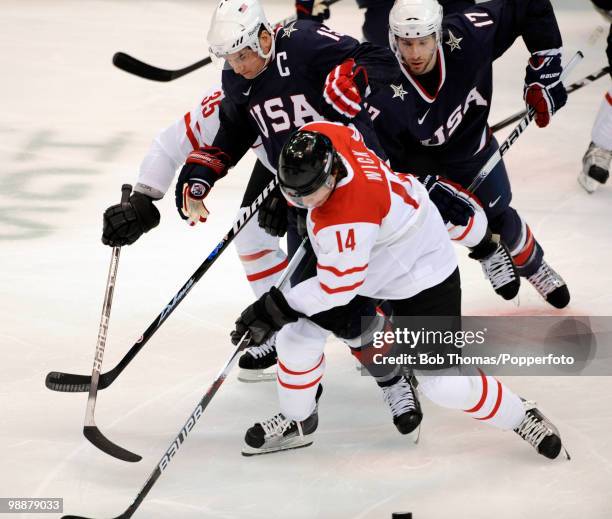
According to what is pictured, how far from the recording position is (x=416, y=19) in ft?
10.3

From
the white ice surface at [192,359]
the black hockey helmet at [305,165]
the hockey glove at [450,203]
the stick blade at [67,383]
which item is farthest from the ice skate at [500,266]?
the stick blade at [67,383]

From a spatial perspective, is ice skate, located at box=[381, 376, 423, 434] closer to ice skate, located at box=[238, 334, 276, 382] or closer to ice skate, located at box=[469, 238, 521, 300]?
ice skate, located at box=[238, 334, 276, 382]

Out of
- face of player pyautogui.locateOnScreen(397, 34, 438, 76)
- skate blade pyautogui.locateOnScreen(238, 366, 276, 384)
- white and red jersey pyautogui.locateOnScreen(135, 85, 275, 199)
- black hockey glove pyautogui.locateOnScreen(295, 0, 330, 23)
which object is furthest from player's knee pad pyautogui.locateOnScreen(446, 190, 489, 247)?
black hockey glove pyautogui.locateOnScreen(295, 0, 330, 23)

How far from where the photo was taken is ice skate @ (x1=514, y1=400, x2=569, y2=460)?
2814mm

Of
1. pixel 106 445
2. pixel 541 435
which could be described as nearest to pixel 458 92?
pixel 541 435

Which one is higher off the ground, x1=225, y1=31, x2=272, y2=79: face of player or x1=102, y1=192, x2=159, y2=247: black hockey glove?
x1=225, y1=31, x2=272, y2=79: face of player

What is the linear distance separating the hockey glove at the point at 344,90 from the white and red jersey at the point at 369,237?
0.25ft

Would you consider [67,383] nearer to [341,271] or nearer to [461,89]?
[341,271]

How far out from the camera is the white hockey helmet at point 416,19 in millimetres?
3156

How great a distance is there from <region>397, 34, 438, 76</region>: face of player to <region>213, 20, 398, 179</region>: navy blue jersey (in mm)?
279

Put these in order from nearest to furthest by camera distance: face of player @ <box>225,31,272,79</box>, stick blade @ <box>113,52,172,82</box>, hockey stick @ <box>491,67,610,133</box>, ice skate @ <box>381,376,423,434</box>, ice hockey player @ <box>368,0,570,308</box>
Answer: face of player @ <box>225,31,272,79</box> < ice skate @ <box>381,376,423,434</box> < ice hockey player @ <box>368,0,570,308</box> < stick blade @ <box>113,52,172,82</box> < hockey stick @ <box>491,67,610,133</box>

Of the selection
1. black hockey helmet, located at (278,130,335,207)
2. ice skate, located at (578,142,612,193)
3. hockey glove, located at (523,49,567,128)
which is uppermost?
black hockey helmet, located at (278,130,335,207)

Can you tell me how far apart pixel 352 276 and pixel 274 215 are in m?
0.49

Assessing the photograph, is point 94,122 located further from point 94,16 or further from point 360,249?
point 360,249
